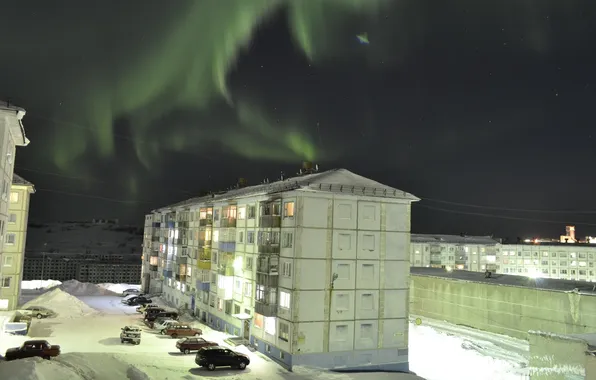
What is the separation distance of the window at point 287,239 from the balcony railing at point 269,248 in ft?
3.33

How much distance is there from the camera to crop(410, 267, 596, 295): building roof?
5602cm

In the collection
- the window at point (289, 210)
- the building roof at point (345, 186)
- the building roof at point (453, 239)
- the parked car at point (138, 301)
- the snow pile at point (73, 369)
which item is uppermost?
the building roof at point (345, 186)

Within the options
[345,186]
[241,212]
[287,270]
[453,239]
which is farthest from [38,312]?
[453,239]

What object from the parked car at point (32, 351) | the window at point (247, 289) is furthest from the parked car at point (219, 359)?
the parked car at point (32, 351)

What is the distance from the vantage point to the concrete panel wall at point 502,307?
52.7 m

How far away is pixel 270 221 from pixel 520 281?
4087cm

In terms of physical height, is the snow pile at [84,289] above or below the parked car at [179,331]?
below

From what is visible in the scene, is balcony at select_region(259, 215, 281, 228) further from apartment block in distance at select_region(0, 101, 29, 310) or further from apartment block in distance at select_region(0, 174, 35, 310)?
apartment block in distance at select_region(0, 174, 35, 310)

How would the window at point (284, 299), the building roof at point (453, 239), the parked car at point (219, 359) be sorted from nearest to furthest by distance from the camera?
the parked car at point (219, 359) < the window at point (284, 299) < the building roof at point (453, 239)

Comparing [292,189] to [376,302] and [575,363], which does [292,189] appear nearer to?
[376,302]

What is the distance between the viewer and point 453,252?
5428 inches

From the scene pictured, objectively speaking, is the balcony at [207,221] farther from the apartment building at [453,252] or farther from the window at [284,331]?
the apartment building at [453,252]

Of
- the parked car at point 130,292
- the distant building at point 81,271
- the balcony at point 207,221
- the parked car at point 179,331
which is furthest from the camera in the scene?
the distant building at point 81,271

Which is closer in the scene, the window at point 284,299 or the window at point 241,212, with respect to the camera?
the window at point 284,299
